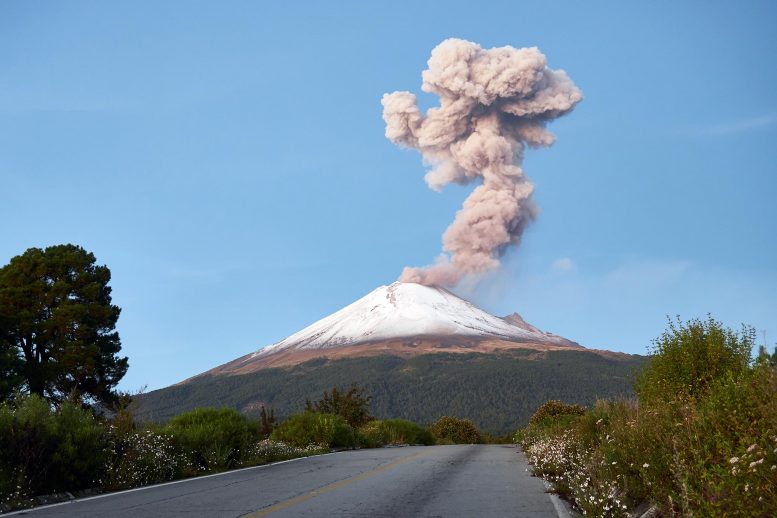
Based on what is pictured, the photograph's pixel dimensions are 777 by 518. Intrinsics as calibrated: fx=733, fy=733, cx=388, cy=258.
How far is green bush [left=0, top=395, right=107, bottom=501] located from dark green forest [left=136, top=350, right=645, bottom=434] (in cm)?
10625

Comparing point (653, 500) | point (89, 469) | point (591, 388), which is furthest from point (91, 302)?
point (591, 388)

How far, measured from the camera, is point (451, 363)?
160m

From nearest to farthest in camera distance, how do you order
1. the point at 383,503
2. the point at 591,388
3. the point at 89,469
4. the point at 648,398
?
the point at 383,503, the point at 89,469, the point at 648,398, the point at 591,388

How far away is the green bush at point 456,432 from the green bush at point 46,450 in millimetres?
39590

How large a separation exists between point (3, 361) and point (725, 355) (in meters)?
28.0

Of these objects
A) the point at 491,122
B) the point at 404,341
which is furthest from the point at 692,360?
the point at 404,341

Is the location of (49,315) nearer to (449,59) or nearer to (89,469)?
(89,469)

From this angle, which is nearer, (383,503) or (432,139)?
(383,503)

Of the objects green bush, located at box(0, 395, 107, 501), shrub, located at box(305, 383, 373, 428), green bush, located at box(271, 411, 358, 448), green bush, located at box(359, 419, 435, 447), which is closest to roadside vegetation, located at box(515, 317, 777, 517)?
green bush, located at box(0, 395, 107, 501)

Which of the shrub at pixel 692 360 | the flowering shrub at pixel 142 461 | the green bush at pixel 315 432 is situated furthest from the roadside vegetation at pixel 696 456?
the green bush at pixel 315 432

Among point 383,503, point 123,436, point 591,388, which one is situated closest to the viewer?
point 383,503

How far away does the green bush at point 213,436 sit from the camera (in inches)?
637

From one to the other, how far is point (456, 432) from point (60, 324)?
91.9 feet

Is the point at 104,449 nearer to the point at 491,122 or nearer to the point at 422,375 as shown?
the point at 491,122
